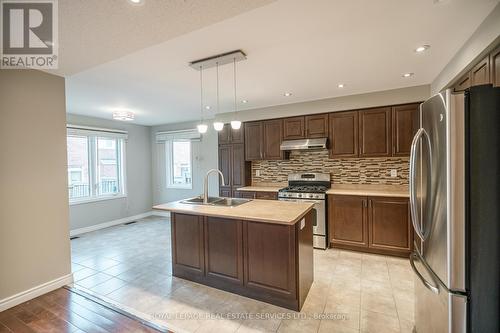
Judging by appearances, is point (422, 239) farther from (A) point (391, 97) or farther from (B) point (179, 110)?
(B) point (179, 110)

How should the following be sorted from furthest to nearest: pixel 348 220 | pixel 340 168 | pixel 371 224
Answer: pixel 340 168
pixel 348 220
pixel 371 224

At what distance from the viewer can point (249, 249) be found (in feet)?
7.86

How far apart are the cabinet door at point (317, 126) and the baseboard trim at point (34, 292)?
4044 mm

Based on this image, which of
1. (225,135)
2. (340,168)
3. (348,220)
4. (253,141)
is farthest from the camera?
(225,135)

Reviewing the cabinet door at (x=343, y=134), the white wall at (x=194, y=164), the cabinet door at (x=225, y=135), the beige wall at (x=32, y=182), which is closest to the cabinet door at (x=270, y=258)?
the beige wall at (x=32, y=182)

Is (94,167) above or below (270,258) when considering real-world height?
above

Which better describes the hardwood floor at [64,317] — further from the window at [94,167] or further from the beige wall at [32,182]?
the window at [94,167]

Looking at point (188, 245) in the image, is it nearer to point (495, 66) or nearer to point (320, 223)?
point (320, 223)

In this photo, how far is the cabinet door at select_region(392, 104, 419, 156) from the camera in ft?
11.7

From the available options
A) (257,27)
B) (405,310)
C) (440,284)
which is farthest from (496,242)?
(257,27)

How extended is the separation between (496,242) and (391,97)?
296 cm

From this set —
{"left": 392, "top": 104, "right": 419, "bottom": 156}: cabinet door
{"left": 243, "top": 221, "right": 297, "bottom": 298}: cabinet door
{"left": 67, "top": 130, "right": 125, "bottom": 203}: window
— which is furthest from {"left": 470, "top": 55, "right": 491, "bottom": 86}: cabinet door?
{"left": 67, "top": 130, "right": 125, "bottom": 203}: window

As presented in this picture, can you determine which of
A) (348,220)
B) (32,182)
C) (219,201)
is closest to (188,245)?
(219,201)

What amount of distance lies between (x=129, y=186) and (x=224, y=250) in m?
4.52
